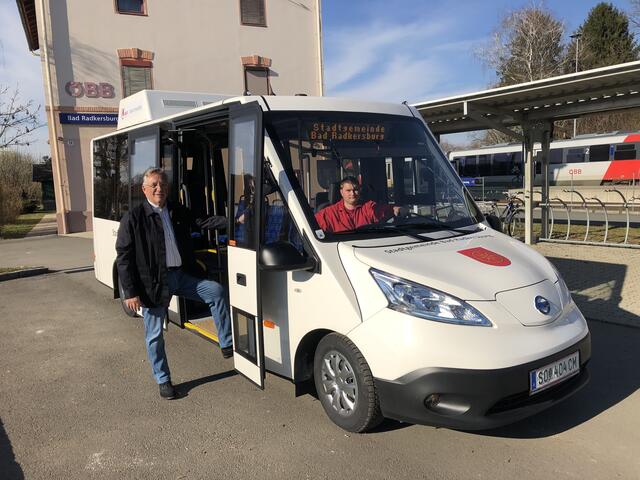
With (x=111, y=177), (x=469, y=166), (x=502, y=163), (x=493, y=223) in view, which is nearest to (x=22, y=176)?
(x=469, y=166)

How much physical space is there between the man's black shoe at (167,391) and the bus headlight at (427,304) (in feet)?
7.21

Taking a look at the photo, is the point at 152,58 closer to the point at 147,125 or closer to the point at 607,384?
the point at 147,125

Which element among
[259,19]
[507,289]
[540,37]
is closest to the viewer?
[507,289]

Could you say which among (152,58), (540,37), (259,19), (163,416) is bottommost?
(163,416)

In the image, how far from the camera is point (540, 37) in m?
36.4

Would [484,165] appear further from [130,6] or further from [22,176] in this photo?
[22,176]

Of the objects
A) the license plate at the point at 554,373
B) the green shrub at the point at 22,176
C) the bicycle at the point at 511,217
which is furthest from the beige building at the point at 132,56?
the license plate at the point at 554,373

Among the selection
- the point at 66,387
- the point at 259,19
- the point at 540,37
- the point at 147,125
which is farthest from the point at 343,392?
the point at 540,37

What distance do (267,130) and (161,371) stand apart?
2.23 meters

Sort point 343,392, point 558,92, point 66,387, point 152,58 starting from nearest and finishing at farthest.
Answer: point 343,392 < point 66,387 < point 558,92 < point 152,58

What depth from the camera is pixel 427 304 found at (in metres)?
3.08

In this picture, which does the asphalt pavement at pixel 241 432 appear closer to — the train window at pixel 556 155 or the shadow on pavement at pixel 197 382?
the shadow on pavement at pixel 197 382

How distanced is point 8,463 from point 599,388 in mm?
4449

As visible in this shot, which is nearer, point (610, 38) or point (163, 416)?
point (163, 416)
